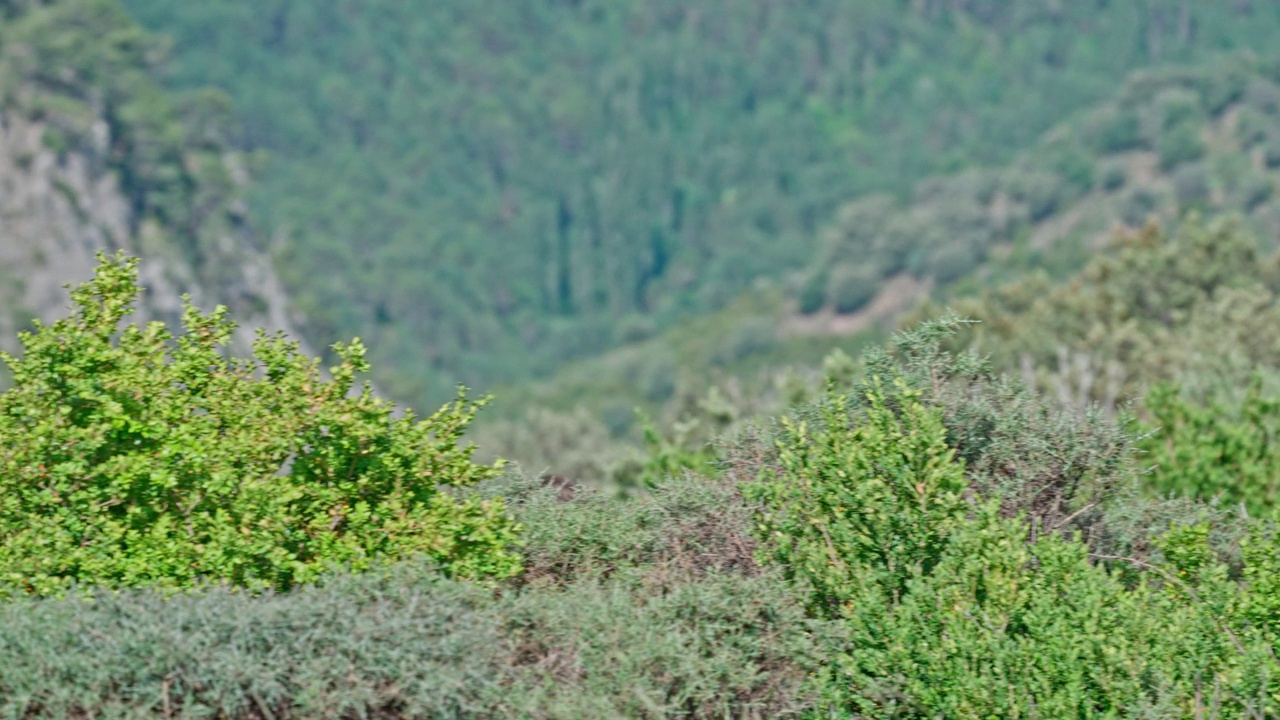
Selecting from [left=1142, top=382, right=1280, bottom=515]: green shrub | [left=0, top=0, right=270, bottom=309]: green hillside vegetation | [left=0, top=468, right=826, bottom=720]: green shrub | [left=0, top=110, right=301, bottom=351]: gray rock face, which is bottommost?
[left=0, top=468, right=826, bottom=720]: green shrub

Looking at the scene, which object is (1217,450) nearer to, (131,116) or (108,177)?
(108,177)

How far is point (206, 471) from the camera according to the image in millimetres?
14781

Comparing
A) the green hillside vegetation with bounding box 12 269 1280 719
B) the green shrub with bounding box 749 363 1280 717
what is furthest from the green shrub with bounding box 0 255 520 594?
the green shrub with bounding box 749 363 1280 717

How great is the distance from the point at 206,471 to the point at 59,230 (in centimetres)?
13802

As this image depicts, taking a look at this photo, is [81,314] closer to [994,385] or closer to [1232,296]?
[994,385]

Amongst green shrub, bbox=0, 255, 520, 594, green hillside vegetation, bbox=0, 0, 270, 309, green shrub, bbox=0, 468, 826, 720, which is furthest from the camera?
green hillside vegetation, bbox=0, 0, 270, 309

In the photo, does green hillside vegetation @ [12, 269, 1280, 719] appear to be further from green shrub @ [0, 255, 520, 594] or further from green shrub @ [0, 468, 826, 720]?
green shrub @ [0, 255, 520, 594]

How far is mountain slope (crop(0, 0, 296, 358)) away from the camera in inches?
5689

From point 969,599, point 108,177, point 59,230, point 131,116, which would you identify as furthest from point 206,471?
point 131,116

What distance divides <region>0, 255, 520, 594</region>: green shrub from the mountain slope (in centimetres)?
12579

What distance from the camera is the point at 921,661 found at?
13.8 meters

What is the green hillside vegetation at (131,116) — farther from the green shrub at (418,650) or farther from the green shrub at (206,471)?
the green shrub at (418,650)

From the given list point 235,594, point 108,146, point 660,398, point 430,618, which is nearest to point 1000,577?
point 430,618

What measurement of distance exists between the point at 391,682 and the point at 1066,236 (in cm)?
17829
